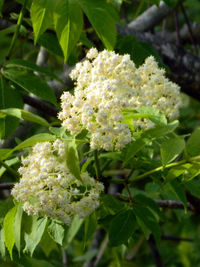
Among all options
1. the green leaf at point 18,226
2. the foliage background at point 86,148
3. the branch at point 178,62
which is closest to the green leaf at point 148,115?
the foliage background at point 86,148

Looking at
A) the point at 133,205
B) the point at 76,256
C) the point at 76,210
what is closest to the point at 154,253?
the point at 76,256

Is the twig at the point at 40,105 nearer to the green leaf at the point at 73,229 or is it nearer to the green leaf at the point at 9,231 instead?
the green leaf at the point at 73,229

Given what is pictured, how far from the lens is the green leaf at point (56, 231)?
7.30ft

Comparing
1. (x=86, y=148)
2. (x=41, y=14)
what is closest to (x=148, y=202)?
(x=86, y=148)

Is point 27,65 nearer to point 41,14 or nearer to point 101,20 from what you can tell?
point 41,14

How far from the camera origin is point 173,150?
1.87 m

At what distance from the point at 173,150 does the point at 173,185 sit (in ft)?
1.44

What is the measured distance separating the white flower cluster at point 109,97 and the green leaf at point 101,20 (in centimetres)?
13

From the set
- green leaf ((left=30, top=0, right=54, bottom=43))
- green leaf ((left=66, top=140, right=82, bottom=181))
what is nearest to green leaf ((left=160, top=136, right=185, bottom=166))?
green leaf ((left=66, top=140, right=82, bottom=181))

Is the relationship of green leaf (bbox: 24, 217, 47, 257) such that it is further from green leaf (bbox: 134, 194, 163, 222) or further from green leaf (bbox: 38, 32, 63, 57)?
green leaf (bbox: 38, 32, 63, 57)

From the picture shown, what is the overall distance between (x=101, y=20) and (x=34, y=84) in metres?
0.50

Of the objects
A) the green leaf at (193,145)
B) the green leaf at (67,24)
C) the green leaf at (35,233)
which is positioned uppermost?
the green leaf at (67,24)

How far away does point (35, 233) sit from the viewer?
2.12 m

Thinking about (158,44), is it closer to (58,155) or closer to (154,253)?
(154,253)
